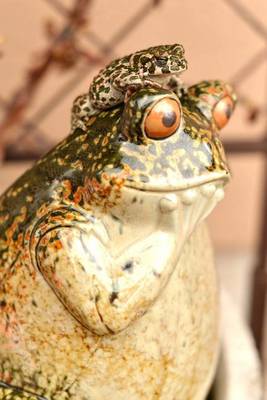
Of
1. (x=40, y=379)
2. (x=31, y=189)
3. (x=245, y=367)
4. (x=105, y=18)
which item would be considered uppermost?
(x=105, y=18)

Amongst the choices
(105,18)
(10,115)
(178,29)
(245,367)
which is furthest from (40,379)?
(105,18)

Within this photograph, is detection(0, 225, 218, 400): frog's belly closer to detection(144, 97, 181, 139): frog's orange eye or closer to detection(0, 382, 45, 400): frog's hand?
detection(0, 382, 45, 400): frog's hand

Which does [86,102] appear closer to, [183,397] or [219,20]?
[183,397]

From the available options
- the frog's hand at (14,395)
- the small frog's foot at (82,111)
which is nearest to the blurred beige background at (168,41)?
the small frog's foot at (82,111)

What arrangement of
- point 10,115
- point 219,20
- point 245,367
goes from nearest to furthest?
1. point 245,367
2. point 219,20
3. point 10,115

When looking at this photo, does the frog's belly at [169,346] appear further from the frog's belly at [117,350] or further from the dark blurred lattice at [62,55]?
the dark blurred lattice at [62,55]

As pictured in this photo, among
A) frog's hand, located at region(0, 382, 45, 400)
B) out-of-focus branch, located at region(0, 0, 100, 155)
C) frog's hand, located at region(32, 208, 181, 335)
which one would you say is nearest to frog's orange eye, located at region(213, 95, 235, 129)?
frog's hand, located at region(32, 208, 181, 335)

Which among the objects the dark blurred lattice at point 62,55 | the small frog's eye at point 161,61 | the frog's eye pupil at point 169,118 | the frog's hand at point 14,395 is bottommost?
the frog's hand at point 14,395
